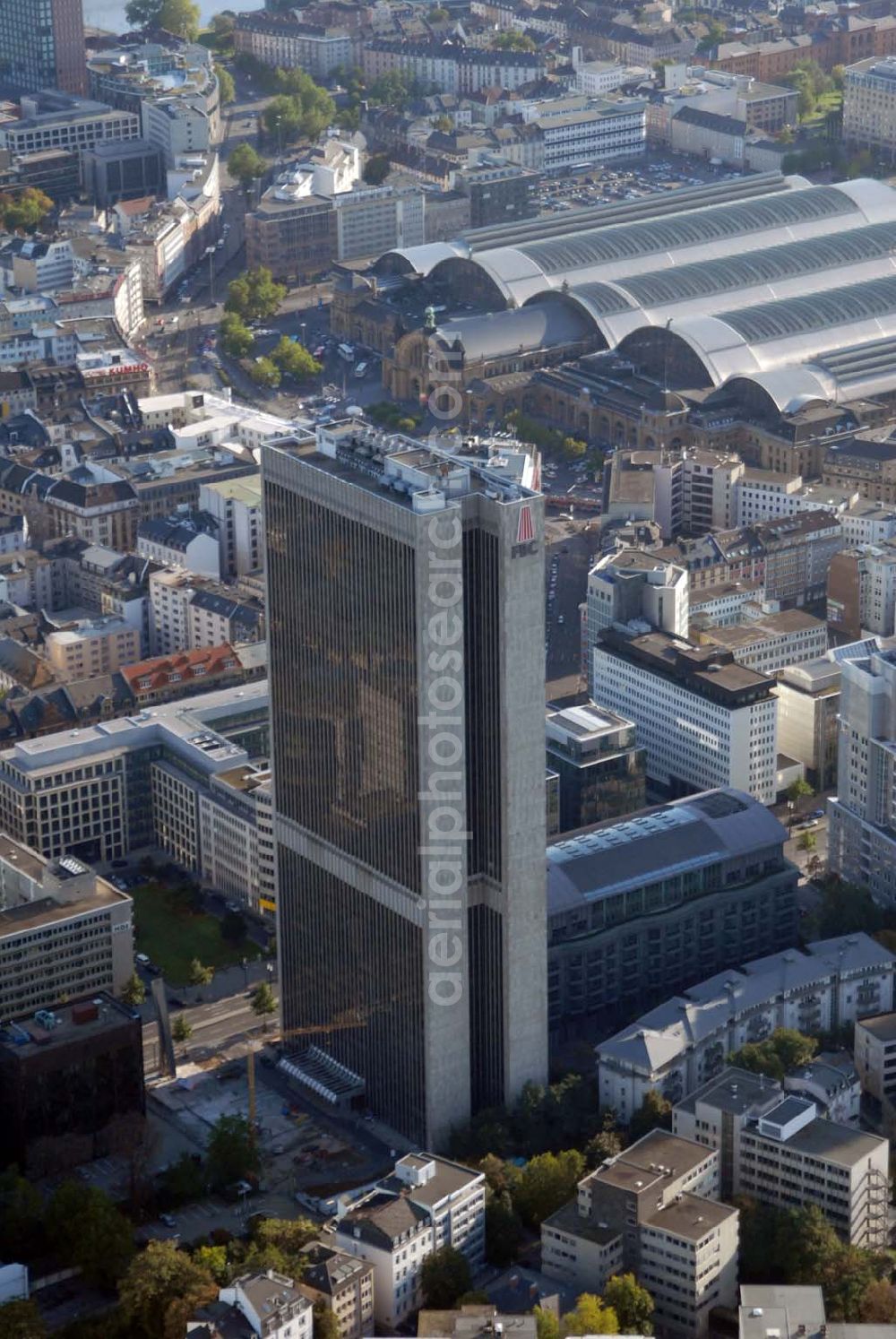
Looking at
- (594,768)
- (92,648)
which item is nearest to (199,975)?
(594,768)

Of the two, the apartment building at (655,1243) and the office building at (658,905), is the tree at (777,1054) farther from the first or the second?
the apartment building at (655,1243)

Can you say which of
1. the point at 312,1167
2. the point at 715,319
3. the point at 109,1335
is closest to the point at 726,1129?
the point at 312,1167

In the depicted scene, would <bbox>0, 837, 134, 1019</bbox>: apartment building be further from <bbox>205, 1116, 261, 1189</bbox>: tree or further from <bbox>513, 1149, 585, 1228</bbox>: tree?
<bbox>513, 1149, 585, 1228</bbox>: tree

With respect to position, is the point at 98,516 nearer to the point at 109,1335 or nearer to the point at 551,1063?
the point at 551,1063

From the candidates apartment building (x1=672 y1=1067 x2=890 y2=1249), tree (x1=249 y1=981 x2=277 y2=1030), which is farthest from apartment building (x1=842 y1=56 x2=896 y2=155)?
apartment building (x1=672 y1=1067 x2=890 y2=1249)

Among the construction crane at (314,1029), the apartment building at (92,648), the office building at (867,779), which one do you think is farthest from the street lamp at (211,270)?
the construction crane at (314,1029)

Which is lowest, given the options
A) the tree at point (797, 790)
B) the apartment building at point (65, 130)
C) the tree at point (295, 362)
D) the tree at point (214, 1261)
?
the tree at point (797, 790)

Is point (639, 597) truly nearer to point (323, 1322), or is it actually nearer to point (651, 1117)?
point (651, 1117)
